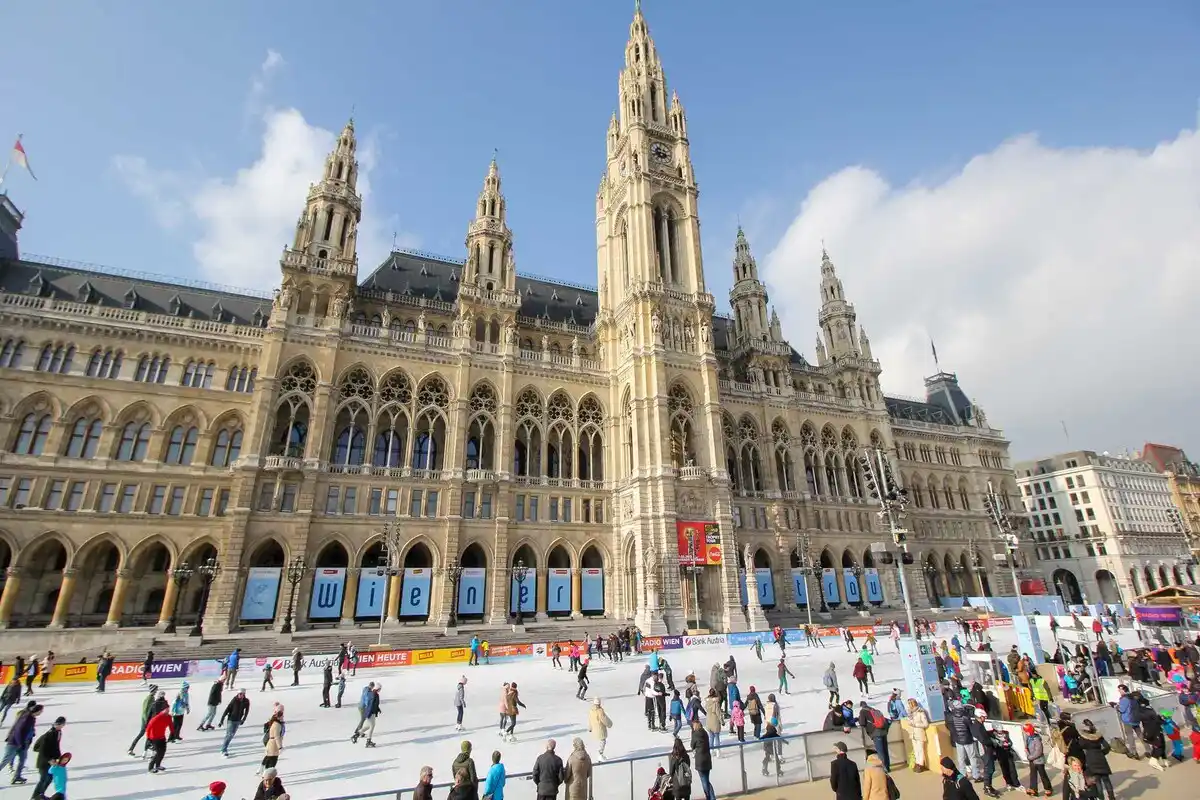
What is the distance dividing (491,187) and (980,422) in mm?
62709

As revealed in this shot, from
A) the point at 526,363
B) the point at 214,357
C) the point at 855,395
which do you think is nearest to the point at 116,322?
the point at 214,357

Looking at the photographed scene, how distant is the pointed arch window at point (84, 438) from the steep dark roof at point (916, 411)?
71.0m

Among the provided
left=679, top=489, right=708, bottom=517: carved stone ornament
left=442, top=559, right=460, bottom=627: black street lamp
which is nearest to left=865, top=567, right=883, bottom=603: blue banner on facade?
left=679, top=489, right=708, bottom=517: carved stone ornament

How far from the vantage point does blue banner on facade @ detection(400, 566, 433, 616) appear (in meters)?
35.7

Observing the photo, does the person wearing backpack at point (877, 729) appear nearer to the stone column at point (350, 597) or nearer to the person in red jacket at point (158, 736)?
the person in red jacket at point (158, 736)

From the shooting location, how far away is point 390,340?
40531 mm

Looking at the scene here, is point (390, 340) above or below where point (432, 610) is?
above

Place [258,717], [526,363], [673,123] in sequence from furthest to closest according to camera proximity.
→ [673,123] < [526,363] < [258,717]

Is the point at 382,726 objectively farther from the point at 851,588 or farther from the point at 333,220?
the point at 851,588

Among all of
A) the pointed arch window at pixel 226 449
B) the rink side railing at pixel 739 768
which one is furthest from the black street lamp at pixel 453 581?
the rink side railing at pixel 739 768

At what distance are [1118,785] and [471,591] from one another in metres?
32.2

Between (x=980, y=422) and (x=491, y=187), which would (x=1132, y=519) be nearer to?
(x=980, y=422)

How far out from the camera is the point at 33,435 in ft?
110

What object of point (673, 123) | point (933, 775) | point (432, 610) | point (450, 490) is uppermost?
point (673, 123)
